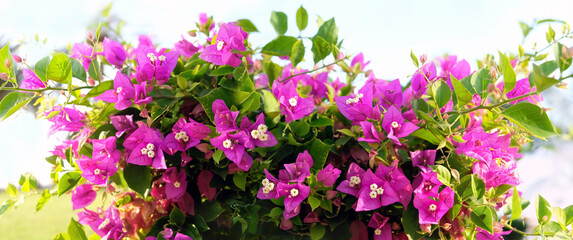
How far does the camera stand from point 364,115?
0.63 metres

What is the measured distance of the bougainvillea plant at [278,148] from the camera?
598 mm

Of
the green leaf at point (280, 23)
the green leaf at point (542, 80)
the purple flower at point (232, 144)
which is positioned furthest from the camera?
the green leaf at point (280, 23)

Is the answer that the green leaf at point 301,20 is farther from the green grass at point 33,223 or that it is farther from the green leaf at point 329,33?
the green grass at point 33,223

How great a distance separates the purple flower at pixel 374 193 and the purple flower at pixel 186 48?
1.25ft

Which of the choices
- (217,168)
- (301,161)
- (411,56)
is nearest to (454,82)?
(411,56)

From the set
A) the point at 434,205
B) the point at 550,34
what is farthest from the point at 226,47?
the point at 550,34

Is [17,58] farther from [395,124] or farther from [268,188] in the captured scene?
[395,124]

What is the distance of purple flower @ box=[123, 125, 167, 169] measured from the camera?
612 mm

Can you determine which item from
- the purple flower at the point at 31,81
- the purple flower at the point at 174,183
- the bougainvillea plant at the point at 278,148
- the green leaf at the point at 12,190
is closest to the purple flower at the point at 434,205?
the bougainvillea plant at the point at 278,148

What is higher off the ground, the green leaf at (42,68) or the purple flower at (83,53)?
the green leaf at (42,68)

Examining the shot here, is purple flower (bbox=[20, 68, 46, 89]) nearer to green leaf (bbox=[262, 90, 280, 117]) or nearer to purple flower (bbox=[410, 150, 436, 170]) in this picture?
green leaf (bbox=[262, 90, 280, 117])

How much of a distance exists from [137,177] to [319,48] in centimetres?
33

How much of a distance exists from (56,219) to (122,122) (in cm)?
216

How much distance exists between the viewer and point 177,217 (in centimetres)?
67
